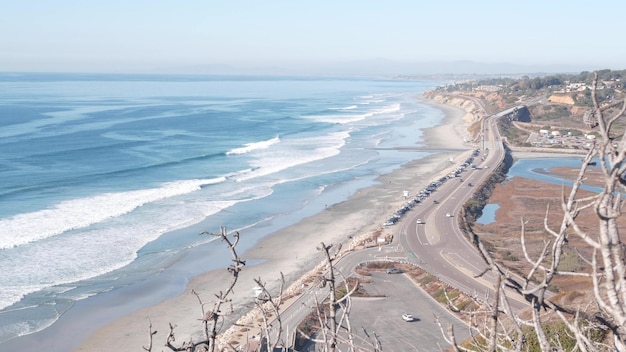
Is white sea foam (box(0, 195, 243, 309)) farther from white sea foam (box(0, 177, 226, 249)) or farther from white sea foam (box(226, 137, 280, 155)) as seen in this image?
white sea foam (box(226, 137, 280, 155))

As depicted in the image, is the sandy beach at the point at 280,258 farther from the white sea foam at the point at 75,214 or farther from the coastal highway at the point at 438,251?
the white sea foam at the point at 75,214

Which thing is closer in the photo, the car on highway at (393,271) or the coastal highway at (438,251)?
the coastal highway at (438,251)

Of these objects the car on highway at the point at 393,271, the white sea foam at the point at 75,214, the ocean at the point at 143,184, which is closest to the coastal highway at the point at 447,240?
the car on highway at the point at 393,271

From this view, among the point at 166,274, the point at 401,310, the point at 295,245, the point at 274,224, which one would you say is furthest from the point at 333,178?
the point at 401,310

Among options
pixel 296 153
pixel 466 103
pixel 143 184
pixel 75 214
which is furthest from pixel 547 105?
pixel 75 214

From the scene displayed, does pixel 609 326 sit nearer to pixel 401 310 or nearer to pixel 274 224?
pixel 401 310

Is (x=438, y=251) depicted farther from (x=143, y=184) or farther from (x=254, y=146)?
(x=254, y=146)
